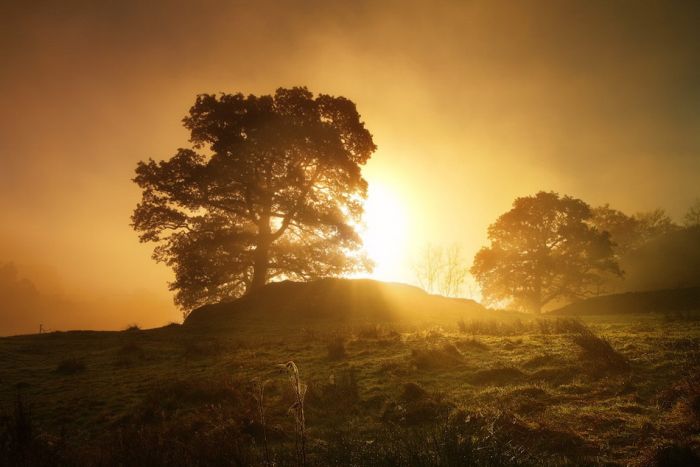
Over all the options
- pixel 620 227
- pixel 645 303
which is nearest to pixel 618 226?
pixel 620 227

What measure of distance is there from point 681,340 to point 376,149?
83.1 feet

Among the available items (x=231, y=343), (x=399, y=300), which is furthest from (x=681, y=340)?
(x=399, y=300)

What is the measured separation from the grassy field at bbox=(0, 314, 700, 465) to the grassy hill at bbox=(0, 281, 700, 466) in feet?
0.13

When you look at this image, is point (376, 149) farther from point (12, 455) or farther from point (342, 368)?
point (12, 455)

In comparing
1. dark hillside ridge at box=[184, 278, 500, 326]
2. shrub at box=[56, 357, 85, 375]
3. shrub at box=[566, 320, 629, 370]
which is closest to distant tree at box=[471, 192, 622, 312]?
dark hillside ridge at box=[184, 278, 500, 326]

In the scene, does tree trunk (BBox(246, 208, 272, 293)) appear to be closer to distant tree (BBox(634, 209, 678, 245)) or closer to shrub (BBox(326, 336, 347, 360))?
shrub (BBox(326, 336, 347, 360))

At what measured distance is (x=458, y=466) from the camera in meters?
4.25

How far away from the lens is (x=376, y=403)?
8.62 metres

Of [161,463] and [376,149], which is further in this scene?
[376,149]

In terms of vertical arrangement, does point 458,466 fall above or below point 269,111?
below

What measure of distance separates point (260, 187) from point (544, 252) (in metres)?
34.2

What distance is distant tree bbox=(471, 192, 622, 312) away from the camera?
4503 centimetres

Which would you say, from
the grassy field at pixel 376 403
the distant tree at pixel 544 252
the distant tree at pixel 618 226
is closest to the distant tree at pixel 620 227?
the distant tree at pixel 618 226

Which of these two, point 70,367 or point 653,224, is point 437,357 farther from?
point 653,224
